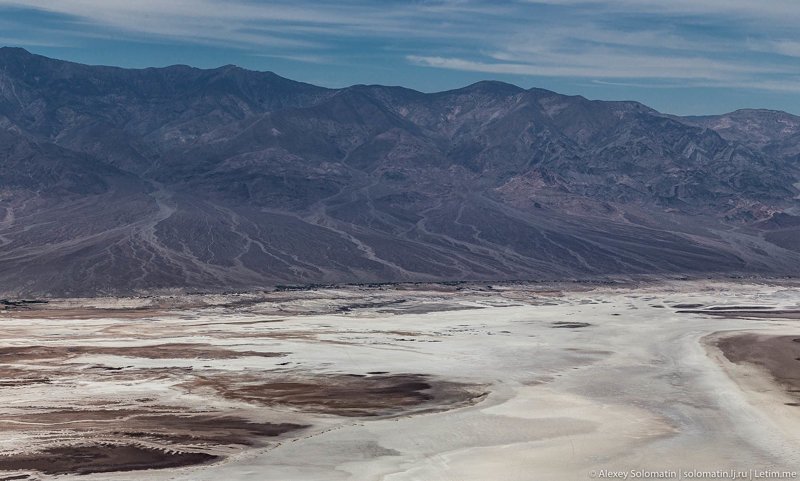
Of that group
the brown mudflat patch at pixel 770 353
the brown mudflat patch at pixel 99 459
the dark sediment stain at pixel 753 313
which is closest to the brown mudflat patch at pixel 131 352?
the brown mudflat patch at pixel 99 459

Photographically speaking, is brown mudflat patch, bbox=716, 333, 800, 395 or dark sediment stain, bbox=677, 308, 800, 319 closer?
brown mudflat patch, bbox=716, 333, 800, 395

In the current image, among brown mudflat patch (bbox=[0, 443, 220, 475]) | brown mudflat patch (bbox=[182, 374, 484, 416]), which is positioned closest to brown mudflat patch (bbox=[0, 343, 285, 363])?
brown mudflat patch (bbox=[182, 374, 484, 416])

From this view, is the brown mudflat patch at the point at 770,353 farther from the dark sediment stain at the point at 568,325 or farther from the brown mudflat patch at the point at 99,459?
the brown mudflat patch at the point at 99,459

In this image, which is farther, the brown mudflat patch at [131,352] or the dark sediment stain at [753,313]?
the dark sediment stain at [753,313]

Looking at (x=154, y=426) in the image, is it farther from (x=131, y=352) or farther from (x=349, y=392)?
(x=131, y=352)

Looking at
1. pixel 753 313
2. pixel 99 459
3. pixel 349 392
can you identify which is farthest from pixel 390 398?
pixel 753 313

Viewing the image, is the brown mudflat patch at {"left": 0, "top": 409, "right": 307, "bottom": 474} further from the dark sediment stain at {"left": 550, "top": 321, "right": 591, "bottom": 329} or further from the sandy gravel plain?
the dark sediment stain at {"left": 550, "top": 321, "right": 591, "bottom": 329}
